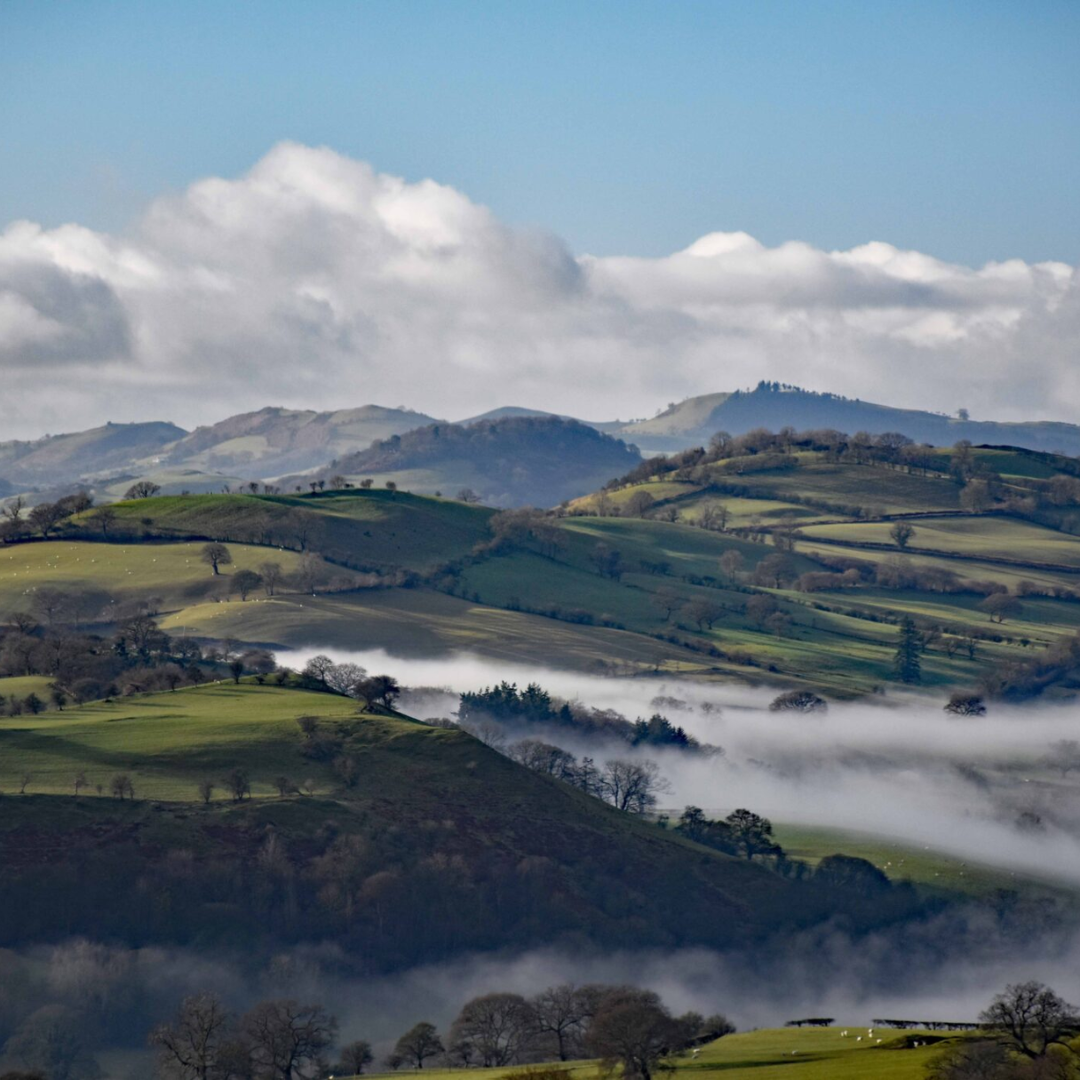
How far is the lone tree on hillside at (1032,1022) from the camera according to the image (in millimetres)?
104000

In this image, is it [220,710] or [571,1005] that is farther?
[220,710]

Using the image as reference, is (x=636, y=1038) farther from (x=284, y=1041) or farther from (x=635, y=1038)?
(x=284, y=1041)

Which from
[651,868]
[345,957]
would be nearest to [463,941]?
[345,957]

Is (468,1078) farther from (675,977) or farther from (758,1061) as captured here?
(675,977)

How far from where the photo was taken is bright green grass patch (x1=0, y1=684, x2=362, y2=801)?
170000 mm

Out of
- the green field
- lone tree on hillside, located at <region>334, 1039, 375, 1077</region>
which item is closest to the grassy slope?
the green field

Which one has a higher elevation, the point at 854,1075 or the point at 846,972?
the point at 854,1075

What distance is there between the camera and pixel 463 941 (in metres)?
164

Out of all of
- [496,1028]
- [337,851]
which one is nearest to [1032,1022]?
[496,1028]

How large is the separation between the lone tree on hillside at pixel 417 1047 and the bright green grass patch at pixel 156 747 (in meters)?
49.3

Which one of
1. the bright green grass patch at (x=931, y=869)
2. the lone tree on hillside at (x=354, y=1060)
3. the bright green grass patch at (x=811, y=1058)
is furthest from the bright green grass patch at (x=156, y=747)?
the bright green grass patch at (x=811, y=1058)

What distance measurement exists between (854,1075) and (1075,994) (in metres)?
65.9

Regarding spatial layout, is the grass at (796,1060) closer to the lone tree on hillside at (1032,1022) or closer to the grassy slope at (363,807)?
the lone tree on hillside at (1032,1022)

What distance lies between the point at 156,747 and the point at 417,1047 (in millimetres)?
62891
